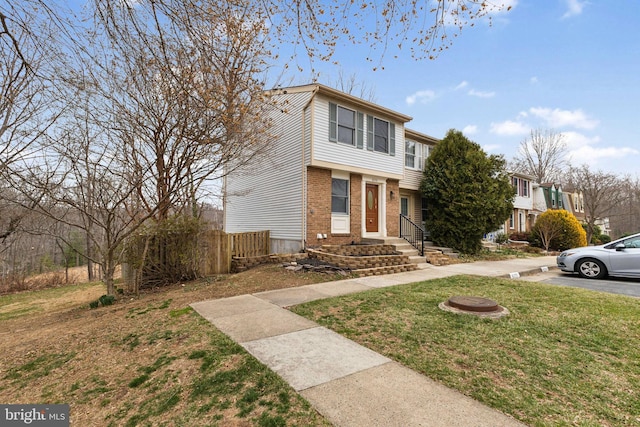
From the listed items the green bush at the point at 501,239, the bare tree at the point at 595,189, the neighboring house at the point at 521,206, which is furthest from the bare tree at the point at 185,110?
the bare tree at the point at 595,189

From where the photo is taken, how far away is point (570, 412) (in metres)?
2.24

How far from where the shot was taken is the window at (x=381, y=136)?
12.0 metres

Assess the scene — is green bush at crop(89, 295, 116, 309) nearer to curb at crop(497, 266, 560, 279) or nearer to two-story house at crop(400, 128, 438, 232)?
curb at crop(497, 266, 560, 279)

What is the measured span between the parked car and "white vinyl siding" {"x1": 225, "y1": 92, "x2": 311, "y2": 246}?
8755 millimetres

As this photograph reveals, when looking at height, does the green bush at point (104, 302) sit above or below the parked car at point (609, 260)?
below

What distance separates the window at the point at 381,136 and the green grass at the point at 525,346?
763 cm

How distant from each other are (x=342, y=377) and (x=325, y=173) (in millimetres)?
8500

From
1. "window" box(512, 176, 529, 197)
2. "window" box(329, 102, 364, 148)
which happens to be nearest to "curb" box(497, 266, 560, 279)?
"window" box(329, 102, 364, 148)

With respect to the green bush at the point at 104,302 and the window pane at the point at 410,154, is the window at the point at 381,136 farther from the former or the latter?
the green bush at the point at 104,302

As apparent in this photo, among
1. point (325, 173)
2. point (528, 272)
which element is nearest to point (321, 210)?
point (325, 173)

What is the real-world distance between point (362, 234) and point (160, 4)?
9.56m

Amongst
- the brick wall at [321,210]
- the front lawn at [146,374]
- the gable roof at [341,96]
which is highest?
the gable roof at [341,96]

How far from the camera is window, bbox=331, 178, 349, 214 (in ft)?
36.2

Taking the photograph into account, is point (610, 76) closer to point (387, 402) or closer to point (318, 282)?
point (318, 282)
